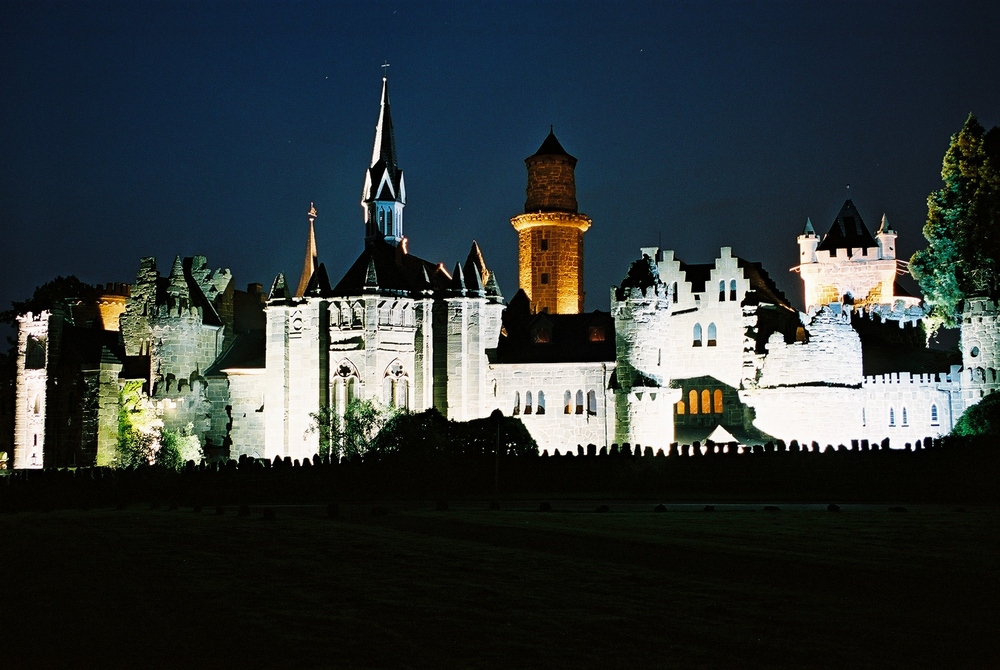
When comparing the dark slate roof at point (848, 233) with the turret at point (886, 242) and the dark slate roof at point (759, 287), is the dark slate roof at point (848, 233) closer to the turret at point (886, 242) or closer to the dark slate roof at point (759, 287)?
the turret at point (886, 242)

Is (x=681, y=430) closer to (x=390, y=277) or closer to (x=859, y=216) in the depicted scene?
(x=390, y=277)

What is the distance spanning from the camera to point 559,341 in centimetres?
7100

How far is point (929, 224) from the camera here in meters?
66.5

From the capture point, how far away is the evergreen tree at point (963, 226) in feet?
205

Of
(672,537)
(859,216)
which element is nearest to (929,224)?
(859,216)

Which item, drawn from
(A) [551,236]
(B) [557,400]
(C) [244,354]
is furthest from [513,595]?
(A) [551,236]

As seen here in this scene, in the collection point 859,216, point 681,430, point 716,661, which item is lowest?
point 716,661

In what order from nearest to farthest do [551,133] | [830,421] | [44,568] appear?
[44,568] < [830,421] < [551,133]

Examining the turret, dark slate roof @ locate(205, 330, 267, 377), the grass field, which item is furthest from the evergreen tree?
dark slate roof @ locate(205, 330, 267, 377)

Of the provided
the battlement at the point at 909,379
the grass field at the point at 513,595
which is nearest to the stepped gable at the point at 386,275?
the battlement at the point at 909,379

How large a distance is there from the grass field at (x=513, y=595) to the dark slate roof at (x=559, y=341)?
3378 cm

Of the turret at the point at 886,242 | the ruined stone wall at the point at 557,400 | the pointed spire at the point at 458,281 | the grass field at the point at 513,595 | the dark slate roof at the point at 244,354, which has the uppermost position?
the turret at the point at 886,242

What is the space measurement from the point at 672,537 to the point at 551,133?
2467 inches

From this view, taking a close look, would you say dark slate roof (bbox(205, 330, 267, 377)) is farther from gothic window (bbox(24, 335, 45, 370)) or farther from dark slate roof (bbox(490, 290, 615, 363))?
dark slate roof (bbox(490, 290, 615, 363))
